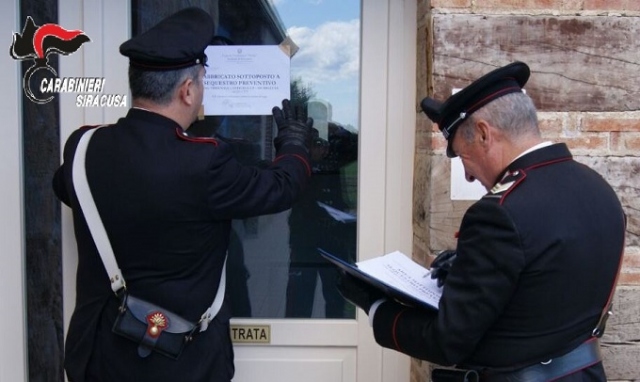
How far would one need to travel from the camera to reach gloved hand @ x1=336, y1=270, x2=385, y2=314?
6.08 feet

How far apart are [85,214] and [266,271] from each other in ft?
3.01

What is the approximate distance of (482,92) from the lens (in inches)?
65.3

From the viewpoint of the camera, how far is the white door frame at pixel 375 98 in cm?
260

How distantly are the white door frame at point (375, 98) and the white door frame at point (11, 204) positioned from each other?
0.58 feet

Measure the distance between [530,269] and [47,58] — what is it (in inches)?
77.5

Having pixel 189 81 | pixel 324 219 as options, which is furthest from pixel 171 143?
pixel 324 219

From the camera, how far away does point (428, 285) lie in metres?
1.85

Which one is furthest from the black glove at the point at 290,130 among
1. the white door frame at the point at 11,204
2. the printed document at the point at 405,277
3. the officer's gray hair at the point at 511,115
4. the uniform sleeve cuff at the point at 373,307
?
the white door frame at the point at 11,204

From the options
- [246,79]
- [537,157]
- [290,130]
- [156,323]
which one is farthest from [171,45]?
[537,157]

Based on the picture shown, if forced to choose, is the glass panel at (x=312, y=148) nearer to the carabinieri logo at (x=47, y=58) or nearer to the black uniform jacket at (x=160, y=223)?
the carabinieri logo at (x=47, y=58)

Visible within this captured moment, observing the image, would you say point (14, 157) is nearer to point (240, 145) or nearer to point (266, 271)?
point (240, 145)

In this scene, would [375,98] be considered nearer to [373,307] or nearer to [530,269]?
[373,307]

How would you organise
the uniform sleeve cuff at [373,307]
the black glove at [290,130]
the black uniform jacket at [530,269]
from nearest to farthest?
the black uniform jacket at [530,269] → the uniform sleeve cuff at [373,307] → the black glove at [290,130]

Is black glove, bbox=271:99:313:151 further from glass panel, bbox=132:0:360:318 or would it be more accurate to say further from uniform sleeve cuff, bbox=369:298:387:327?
uniform sleeve cuff, bbox=369:298:387:327
